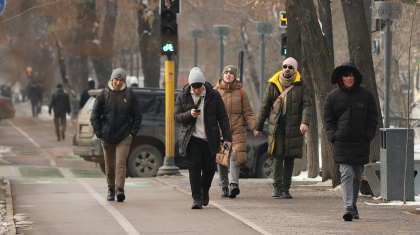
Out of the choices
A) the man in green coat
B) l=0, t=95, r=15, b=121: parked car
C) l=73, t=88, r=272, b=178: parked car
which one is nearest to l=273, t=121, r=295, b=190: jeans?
the man in green coat

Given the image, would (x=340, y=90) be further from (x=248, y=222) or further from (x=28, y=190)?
(x=28, y=190)

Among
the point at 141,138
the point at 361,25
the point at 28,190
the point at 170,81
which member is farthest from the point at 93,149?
the point at 361,25

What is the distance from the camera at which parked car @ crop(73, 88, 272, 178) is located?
1627 cm

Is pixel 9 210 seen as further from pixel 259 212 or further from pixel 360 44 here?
→ pixel 360 44

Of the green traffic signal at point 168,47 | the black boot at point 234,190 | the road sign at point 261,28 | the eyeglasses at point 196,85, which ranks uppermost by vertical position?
the road sign at point 261,28

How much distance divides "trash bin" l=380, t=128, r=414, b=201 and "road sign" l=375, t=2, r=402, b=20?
3828 mm

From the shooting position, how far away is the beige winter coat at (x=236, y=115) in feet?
37.4

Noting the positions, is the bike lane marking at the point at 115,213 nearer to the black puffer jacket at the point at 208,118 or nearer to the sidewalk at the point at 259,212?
the sidewalk at the point at 259,212

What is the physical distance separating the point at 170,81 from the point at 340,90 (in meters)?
6.53

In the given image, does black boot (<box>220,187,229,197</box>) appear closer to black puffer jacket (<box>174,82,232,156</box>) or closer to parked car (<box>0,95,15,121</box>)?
black puffer jacket (<box>174,82,232,156</box>)

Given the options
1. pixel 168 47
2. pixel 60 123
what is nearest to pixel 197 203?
pixel 168 47

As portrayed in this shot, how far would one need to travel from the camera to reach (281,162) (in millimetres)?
11320

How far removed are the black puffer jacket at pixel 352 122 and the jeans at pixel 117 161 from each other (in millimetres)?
3104

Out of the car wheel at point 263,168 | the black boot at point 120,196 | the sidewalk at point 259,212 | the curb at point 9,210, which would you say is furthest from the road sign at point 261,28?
the black boot at point 120,196
